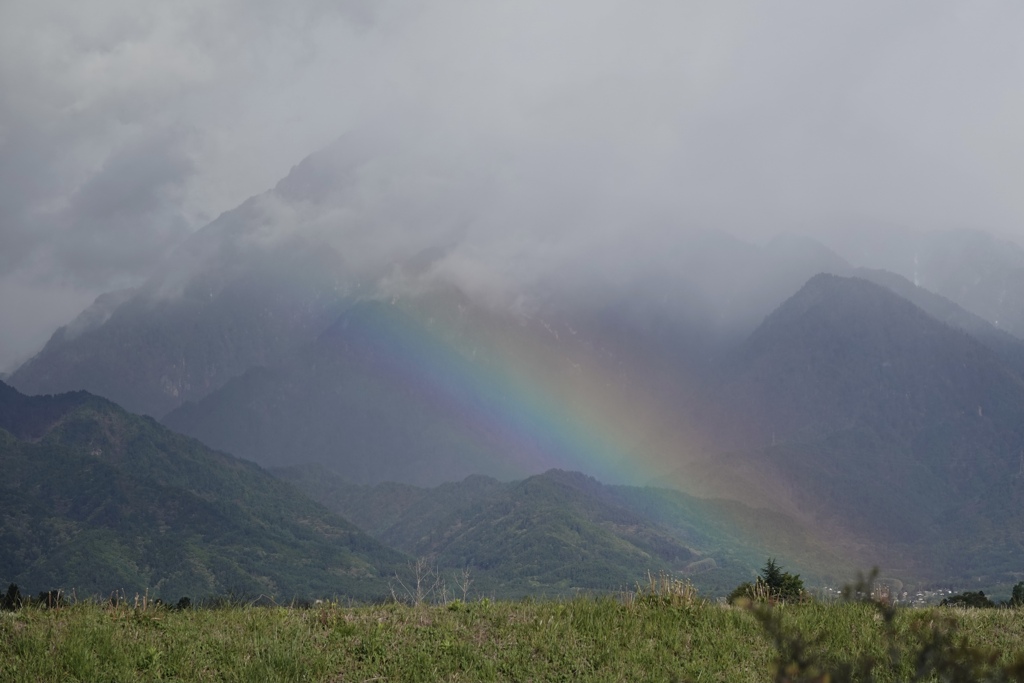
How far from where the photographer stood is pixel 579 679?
13.2 m

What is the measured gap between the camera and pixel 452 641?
45.0 feet

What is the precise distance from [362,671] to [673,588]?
6983 mm

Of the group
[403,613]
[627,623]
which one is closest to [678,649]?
[627,623]

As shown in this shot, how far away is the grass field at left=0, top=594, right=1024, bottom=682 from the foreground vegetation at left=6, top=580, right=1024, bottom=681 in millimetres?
25

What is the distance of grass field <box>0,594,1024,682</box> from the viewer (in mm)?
12352

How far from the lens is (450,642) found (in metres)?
13.6

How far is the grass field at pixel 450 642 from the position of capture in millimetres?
12352

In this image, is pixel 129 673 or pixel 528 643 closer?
pixel 129 673

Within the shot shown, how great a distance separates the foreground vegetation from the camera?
1236 centimetres

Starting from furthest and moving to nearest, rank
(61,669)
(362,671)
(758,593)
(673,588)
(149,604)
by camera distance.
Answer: (758,593), (673,588), (149,604), (362,671), (61,669)

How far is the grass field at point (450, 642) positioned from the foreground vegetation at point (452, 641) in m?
0.02

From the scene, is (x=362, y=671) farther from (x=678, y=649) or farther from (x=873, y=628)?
(x=873, y=628)

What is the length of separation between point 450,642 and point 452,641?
6 cm

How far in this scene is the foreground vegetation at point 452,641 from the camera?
40.5ft
